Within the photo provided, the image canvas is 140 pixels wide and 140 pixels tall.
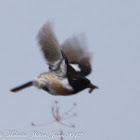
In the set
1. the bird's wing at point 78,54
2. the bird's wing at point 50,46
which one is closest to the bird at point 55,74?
the bird's wing at point 50,46

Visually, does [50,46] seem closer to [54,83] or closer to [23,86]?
[54,83]

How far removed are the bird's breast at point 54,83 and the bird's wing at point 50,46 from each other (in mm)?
98

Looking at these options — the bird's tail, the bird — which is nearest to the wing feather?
the bird

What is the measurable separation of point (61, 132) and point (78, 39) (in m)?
3.04

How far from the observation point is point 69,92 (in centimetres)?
443

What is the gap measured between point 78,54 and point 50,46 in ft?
4.28

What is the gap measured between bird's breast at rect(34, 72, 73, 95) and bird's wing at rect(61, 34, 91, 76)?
74 cm

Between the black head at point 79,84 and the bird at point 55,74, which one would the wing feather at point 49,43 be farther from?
the black head at point 79,84

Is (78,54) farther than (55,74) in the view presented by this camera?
Yes

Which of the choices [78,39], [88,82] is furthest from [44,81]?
[78,39]

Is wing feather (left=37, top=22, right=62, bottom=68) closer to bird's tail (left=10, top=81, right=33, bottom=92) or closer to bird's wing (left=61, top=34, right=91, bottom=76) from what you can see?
bird's tail (left=10, top=81, right=33, bottom=92)

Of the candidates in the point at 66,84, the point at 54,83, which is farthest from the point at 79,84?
the point at 54,83

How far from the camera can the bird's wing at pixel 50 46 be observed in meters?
4.43

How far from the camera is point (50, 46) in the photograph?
450 centimetres
